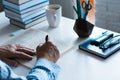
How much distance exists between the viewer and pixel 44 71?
1.00 meters

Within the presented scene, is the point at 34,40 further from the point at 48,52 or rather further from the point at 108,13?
the point at 108,13

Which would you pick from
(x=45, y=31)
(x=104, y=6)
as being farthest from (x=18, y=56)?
(x=104, y=6)

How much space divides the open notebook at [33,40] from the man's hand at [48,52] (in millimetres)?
48

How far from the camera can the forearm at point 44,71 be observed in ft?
3.16

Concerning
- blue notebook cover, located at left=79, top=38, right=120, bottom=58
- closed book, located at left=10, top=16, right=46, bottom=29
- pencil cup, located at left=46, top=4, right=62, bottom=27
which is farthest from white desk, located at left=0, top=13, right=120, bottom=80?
closed book, located at left=10, top=16, right=46, bottom=29

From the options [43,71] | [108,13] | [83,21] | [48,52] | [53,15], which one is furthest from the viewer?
[108,13]

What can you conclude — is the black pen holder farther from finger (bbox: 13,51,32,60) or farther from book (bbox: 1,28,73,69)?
finger (bbox: 13,51,32,60)

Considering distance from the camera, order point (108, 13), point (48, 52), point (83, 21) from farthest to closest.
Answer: point (108, 13)
point (83, 21)
point (48, 52)

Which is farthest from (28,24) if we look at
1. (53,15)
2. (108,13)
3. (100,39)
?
(108,13)

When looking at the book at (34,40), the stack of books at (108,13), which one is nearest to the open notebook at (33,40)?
Answer: the book at (34,40)

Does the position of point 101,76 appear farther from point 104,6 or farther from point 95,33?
point 104,6

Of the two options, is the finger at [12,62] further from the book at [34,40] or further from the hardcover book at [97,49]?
the hardcover book at [97,49]

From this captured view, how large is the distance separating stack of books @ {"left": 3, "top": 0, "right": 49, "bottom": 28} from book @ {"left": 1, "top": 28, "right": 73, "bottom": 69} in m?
0.06

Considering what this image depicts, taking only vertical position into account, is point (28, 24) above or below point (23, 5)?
below
